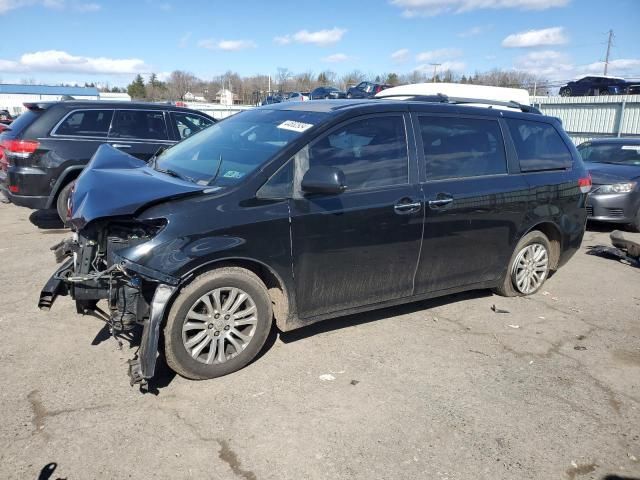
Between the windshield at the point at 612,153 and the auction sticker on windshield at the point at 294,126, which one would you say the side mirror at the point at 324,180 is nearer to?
the auction sticker on windshield at the point at 294,126

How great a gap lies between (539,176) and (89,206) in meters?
4.13

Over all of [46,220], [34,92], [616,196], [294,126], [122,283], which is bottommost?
[46,220]

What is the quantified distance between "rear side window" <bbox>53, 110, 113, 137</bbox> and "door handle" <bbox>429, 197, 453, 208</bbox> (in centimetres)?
547

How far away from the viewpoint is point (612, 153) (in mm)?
10102

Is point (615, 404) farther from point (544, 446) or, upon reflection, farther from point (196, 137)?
point (196, 137)

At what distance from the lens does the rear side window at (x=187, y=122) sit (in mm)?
8383

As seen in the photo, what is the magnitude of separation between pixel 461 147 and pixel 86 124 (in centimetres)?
562

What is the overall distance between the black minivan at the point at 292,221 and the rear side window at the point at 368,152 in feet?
0.03

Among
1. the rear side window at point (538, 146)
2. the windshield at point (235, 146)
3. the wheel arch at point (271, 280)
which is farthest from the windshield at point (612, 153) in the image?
the wheel arch at point (271, 280)

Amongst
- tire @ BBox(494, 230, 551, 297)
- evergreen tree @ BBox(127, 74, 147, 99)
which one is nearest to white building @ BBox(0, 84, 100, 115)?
evergreen tree @ BBox(127, 74, 147, 99)

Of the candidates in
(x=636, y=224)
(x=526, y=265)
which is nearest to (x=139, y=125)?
(x=526, y=265)

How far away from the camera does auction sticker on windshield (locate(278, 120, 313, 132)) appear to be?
387cm

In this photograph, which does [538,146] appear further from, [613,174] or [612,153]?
[612,153]

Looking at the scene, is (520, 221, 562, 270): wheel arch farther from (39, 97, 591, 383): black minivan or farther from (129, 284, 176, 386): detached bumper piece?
(129, 284, 176, 386): detached bumper piece
